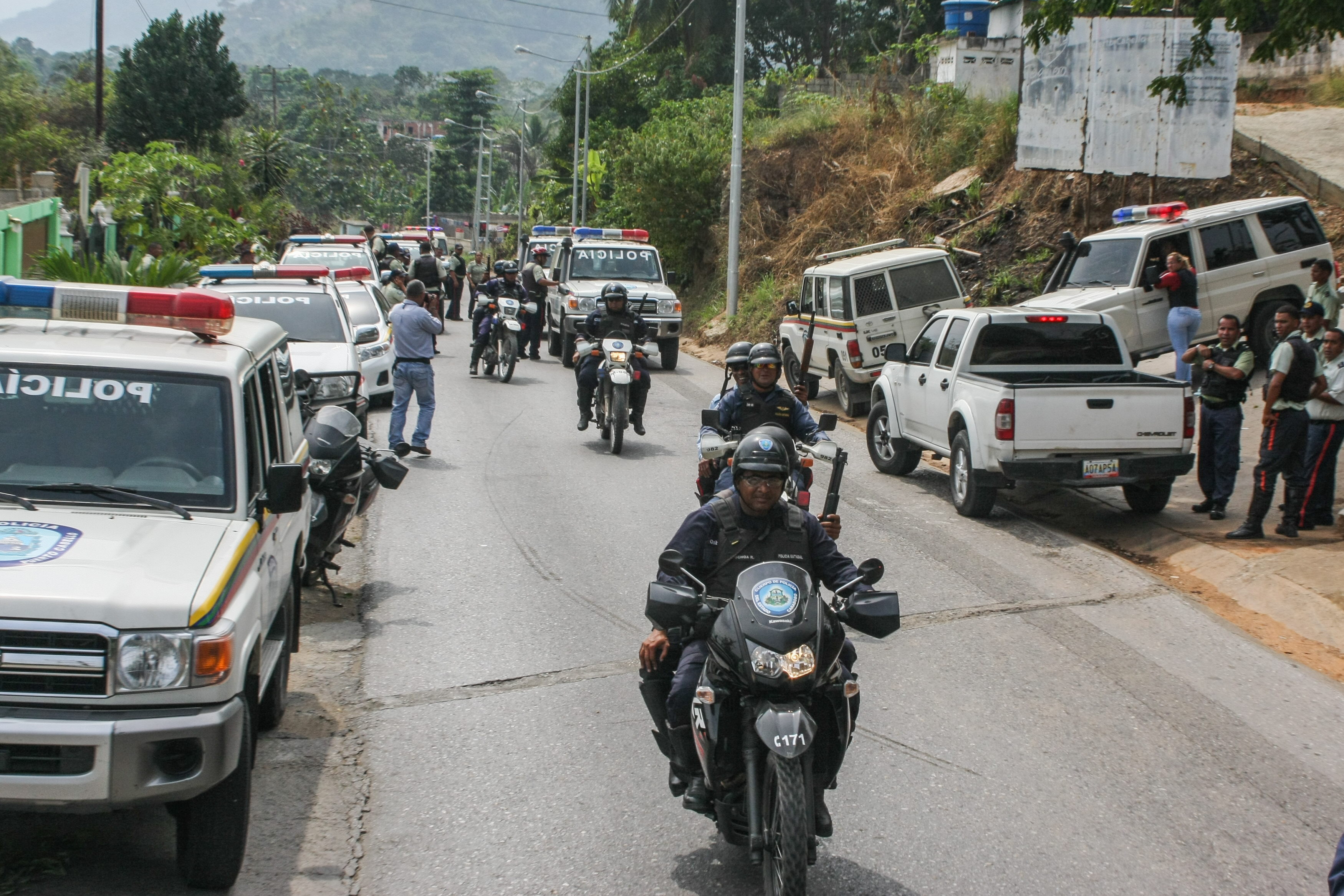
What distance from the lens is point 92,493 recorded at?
5023mm

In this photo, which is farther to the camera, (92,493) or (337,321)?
(337,321)

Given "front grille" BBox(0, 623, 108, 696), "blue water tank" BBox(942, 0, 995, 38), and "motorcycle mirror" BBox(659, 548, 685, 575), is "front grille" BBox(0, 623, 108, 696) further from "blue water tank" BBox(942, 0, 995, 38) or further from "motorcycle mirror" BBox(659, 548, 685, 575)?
"blue water tank" BBox(942, 0, 995, 38)

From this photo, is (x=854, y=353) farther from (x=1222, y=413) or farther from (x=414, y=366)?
(x=1222, y=413)

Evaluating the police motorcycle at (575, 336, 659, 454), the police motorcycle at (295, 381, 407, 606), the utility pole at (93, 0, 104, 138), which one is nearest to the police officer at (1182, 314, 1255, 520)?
the police motorcycle at (575, 336, 659, 454)

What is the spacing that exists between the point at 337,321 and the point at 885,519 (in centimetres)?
706

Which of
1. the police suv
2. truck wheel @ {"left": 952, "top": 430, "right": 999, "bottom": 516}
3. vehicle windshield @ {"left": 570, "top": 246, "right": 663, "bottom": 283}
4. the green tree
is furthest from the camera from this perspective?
the green tree

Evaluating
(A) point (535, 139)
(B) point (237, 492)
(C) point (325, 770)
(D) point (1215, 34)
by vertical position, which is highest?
(A) point (535, 139)

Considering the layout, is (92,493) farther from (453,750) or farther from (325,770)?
(453,750)

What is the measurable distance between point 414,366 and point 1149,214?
32.8 feet

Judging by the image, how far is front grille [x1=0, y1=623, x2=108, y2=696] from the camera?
4.08 m

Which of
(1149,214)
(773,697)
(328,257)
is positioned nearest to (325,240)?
(328,257)

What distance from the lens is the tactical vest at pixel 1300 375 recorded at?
33.8 feet

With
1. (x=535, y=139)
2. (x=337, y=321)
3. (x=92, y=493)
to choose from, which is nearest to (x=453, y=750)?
(x=92, y=493)

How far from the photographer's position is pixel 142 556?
14.9 feet
